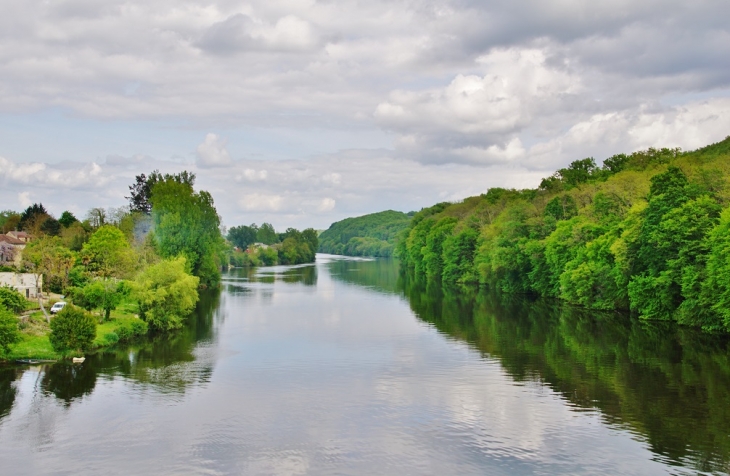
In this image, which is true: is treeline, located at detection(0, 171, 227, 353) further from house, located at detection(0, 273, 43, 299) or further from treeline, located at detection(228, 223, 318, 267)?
treeline, located at detection(228, 223, 318, 267)

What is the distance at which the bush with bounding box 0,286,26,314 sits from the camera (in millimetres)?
43928

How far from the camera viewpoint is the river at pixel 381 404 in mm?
23672

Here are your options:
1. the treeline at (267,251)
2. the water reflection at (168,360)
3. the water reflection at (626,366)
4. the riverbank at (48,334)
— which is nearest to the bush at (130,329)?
the riverbank at (48,334)

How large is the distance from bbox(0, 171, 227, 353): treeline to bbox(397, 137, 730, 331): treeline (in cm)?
3639

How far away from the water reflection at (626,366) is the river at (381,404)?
0.46 ft

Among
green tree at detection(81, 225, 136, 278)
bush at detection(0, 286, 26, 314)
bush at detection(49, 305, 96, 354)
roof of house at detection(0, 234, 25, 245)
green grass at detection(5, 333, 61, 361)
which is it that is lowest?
green grass at detection(5, 333, 61, 361)

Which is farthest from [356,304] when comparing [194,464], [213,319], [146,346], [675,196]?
[194,464]

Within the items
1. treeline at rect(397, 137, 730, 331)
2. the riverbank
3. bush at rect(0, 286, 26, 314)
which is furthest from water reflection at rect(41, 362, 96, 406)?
treeline at rect(397, 137, 730, 331)

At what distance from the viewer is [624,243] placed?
53.5m

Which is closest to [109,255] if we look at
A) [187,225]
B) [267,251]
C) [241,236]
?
[187,225]

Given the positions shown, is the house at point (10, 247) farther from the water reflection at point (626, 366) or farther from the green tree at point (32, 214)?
the water reflection at point (626, 366)

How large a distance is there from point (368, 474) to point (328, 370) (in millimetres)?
15005

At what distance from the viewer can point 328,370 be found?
3731 cm

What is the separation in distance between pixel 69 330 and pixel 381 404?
21.1 metres
